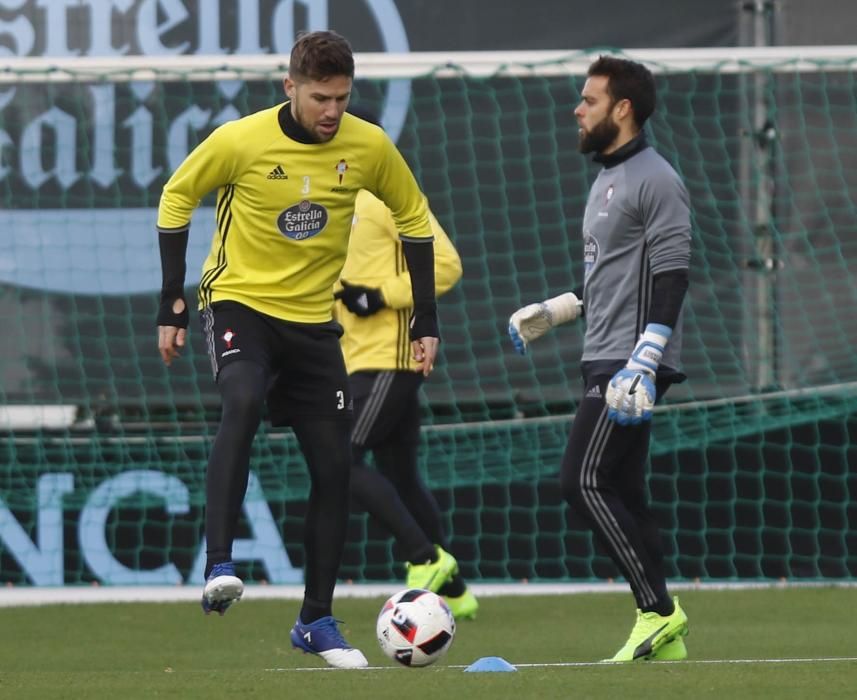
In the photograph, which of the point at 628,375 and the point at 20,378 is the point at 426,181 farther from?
the point at 628,375

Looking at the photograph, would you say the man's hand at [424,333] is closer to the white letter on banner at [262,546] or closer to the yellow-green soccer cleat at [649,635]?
the yellow-green soccer cleat at [649,635]

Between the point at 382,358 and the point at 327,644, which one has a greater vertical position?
the point at 382,358

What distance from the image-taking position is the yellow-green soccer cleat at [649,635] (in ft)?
19.6

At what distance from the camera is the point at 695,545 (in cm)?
941

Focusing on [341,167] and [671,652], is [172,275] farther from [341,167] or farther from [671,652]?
[671,652]

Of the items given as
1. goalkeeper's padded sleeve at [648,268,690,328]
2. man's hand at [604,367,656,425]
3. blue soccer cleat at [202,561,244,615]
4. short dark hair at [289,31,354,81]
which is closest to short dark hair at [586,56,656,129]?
goalkeeper's padded sleeve at [648,268,690,328]

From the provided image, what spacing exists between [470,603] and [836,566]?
2300mm

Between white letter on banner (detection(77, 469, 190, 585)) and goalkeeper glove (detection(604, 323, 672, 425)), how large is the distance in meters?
4.04

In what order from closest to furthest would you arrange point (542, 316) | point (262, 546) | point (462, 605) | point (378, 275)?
point (542, 316) → point (378, 275) → point (462, 605) → point (262, 546)

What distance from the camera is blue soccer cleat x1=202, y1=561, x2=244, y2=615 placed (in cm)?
520

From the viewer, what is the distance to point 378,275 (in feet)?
25.3

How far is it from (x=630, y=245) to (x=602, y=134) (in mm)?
391

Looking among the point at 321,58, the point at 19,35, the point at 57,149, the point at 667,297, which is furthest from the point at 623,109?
Answer: the point at 19,35

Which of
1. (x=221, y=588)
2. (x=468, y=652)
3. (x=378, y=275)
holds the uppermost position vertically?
(x=378, y=275)
